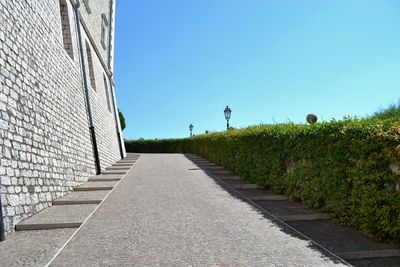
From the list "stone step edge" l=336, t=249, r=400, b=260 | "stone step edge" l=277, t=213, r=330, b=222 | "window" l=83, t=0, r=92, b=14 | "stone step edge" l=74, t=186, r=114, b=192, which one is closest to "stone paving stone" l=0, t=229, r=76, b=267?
"stone step edge" l=74, t=186, r=114, b=192

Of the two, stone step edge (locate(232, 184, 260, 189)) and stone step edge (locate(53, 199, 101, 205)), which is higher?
stone step edge (locate(53, 199, 101, 205))

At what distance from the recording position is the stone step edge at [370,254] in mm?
5297

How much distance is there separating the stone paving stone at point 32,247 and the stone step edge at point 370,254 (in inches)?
161

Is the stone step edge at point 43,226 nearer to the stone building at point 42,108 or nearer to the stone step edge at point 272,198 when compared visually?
the stone building at point 42,108

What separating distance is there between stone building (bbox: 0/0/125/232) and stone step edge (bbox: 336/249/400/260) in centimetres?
519

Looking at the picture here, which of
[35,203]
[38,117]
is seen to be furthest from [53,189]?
[38,117]

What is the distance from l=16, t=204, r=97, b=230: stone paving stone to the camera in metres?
6.41

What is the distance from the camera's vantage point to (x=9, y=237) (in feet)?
19.1

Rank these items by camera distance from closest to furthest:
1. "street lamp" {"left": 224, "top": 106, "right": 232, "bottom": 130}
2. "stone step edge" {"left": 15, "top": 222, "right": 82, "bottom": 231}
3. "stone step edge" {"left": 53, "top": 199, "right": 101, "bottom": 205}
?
"stone step edge" {"left": 15, "top": 222, "right": 82, "bottom": 231} → "stone step edge" {"left": 53, "top": 199, "right": 101, "bottom": 205} → "street lamp" {"left": 224, "top": 106, "right": 232, "bottom": 130}

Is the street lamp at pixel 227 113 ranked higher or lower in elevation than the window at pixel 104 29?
lower

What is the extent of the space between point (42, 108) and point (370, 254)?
6.95m

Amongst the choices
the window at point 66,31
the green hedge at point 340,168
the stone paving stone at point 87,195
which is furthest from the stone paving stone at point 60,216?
the window at point 66,31

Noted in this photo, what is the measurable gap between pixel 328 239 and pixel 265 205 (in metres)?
2.45

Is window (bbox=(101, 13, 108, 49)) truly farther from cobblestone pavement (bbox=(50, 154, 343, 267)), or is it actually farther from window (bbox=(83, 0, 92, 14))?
cobblestone pavement (bbox=(50, 154, 343, 267))
